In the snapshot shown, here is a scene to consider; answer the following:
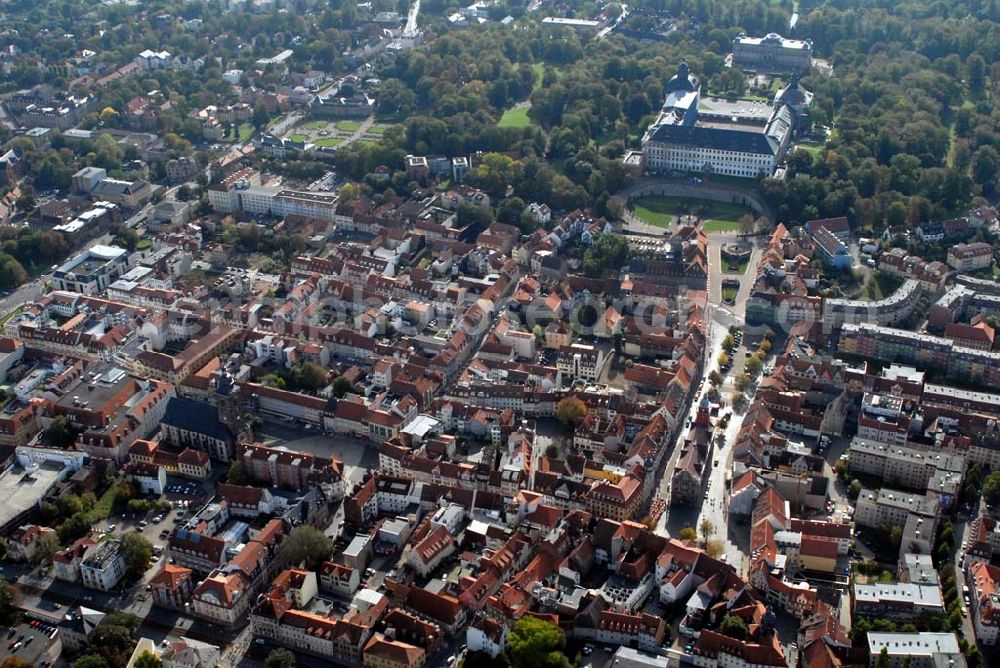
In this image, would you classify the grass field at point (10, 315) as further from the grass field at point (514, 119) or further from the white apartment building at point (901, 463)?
the white apartment building at point (901, 463)

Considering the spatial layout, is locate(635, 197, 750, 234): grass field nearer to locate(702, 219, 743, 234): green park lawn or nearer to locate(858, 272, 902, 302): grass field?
locate(702, 219, 743, 234): green park lawn

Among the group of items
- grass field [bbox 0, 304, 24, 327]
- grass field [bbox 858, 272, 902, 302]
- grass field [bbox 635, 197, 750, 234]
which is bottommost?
grass field [bbox 635, 197, 750, 234]

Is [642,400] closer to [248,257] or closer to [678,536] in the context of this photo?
[678,536]

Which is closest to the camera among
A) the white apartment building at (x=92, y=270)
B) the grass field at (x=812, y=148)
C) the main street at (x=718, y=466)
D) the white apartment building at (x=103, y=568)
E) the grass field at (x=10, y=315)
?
the white apartment building at (x=103, y=568)

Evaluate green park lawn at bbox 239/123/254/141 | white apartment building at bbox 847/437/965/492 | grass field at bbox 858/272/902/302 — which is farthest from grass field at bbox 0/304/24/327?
grass field at bbox 858/272/902/302

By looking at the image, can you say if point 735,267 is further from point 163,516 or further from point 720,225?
point 163,516

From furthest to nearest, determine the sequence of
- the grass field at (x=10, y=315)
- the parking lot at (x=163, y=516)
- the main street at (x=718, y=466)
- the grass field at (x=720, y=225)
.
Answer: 1. the grass field at (x=720, y=225)
2. the grass field at (x=10, y=315)
3. the parking lot at (x=163, y=516)
4. the main street at (x=718, y=466)

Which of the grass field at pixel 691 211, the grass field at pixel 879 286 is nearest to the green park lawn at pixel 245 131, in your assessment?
the grass field at pixel 691 211

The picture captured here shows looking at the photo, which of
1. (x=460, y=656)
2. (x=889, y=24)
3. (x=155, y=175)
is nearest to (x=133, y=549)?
(x=460, y=656)

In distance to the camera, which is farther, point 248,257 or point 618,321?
point 248,257
